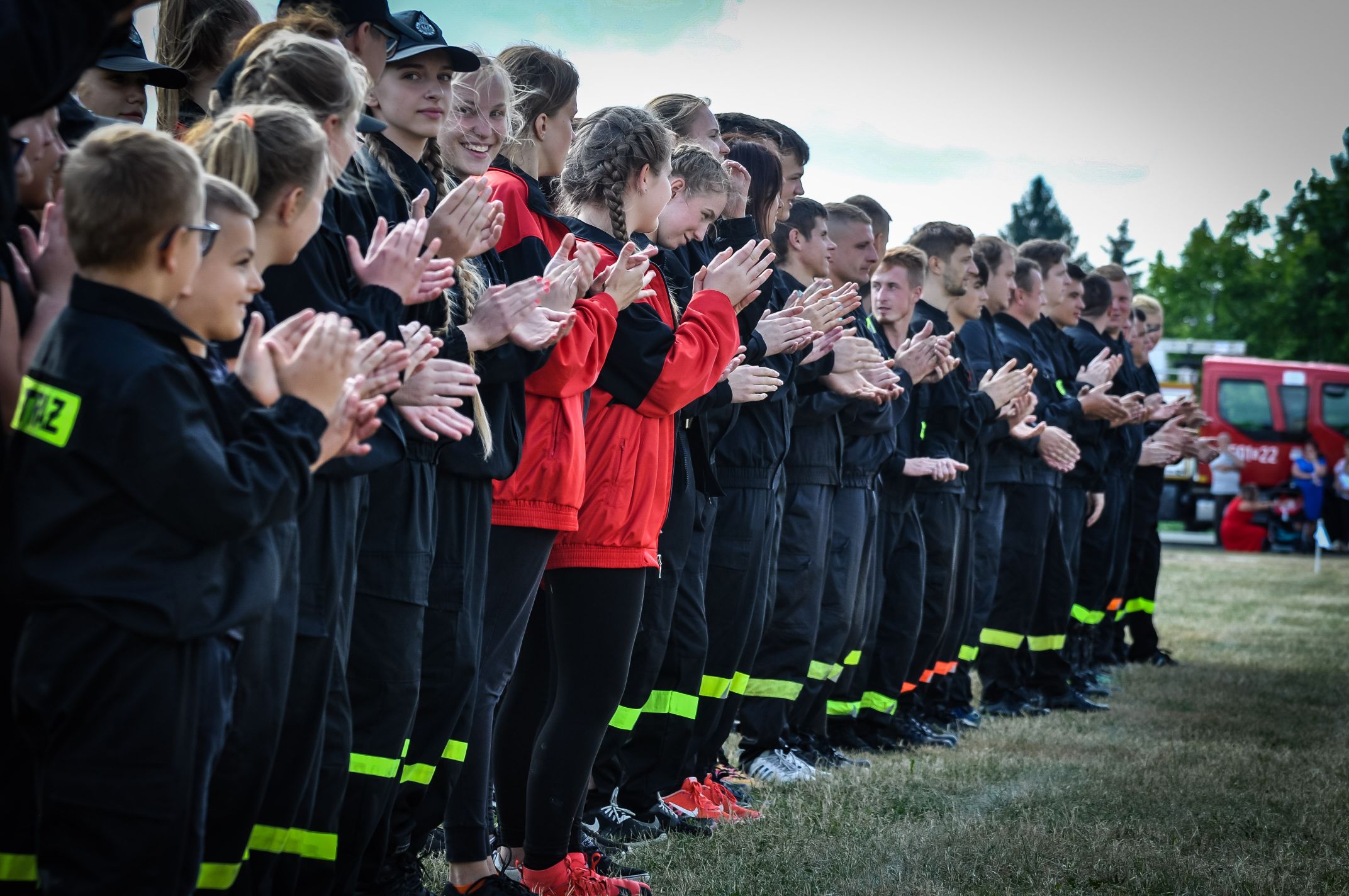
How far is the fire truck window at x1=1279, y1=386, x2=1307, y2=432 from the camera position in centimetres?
2805

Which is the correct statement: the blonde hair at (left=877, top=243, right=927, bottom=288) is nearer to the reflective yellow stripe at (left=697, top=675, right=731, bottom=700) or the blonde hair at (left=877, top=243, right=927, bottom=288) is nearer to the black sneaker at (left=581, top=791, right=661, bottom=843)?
the reflective yellow stripe at (left=697, top=675, right=731, bottom=700)

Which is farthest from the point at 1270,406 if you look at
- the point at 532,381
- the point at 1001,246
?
the point at 532,381

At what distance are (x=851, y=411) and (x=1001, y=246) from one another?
286 centimetres

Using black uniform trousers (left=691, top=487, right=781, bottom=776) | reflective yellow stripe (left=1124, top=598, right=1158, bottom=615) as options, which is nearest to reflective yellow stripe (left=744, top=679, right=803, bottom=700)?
black uniform trousers (left=691, top=487, right=781, bottom=776)

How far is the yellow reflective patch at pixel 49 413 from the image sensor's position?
2.21 m

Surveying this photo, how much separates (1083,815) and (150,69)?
413 centimetres

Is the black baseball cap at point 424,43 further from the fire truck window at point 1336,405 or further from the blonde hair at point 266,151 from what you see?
the fire truck window at point 1336,405

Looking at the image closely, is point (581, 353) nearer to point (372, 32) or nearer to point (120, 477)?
point (372, 32)

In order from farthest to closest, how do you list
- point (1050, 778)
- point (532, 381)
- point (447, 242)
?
point (1050, 778) < point (532, 381) < point (447, 242)

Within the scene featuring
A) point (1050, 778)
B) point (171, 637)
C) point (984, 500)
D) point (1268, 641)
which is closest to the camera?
point (171, 637)

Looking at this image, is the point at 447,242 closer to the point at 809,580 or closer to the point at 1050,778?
the point at 809,580

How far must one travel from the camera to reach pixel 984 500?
8.55m

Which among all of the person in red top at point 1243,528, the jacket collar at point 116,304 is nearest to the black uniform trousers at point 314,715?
the jacket collar at point 116,304

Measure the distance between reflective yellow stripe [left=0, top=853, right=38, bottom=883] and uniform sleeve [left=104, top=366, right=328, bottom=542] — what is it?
68 cm
